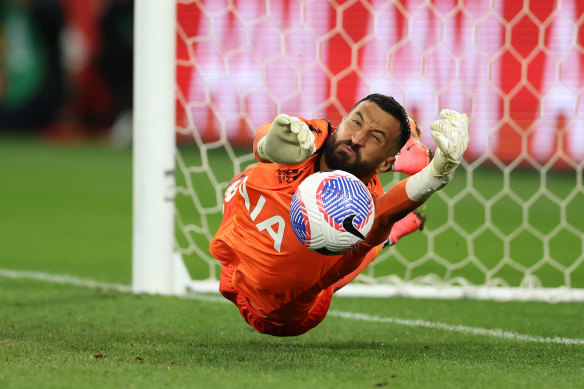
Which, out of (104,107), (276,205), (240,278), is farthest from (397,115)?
(104,107)

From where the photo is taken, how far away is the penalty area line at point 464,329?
13.0ft

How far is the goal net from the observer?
7.05 m

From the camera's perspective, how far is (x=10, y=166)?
12.2 metres

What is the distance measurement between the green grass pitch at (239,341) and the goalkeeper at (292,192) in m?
0.21

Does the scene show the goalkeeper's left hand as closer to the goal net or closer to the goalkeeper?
the goalkeeper

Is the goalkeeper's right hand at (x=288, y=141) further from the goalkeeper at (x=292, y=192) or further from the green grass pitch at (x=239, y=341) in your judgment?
the green grass pitch at (x=239, y=341)

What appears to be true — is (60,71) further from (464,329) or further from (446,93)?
(464,329)

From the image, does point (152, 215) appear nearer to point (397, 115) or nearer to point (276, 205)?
point (276, 205)

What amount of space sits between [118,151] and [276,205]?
1164 cm

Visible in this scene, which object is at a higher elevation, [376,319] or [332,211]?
[332,211]

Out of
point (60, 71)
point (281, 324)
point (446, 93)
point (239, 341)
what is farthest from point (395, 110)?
point (60, 71)

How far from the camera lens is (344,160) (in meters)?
3.38

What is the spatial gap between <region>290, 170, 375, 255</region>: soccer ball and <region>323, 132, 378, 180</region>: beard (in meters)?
0.20

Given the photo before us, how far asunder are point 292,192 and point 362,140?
0.35 meters
